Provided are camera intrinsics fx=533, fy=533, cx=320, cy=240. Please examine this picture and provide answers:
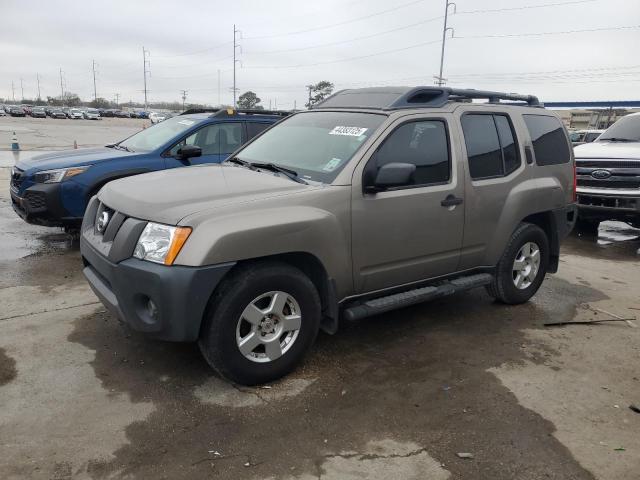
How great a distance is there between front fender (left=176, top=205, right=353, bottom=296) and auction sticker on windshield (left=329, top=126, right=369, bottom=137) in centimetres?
74

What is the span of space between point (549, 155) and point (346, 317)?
2867mm

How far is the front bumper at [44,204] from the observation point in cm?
608

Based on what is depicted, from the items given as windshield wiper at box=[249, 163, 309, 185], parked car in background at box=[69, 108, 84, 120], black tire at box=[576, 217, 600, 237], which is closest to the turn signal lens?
windshield wiper at box=[249, 163, 309, 185]

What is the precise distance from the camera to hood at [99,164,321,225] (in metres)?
3.24

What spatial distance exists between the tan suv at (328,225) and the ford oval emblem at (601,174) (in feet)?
11.1

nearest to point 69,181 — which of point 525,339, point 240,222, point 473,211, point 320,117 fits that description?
point 320,117

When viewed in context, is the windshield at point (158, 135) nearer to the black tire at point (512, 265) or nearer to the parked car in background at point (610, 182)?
the black tire at point (512, 265)

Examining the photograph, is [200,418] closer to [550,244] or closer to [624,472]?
[624,472]

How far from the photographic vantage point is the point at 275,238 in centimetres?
329

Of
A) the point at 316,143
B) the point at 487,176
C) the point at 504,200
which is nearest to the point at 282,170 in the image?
the point at 316,143

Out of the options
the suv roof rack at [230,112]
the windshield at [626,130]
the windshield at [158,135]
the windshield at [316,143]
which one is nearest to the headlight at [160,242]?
the windshield at [316,143]

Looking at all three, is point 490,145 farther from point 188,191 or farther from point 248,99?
point 248,99

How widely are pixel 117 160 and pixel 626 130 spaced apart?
27.2 feet

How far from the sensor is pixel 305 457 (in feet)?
9.25
